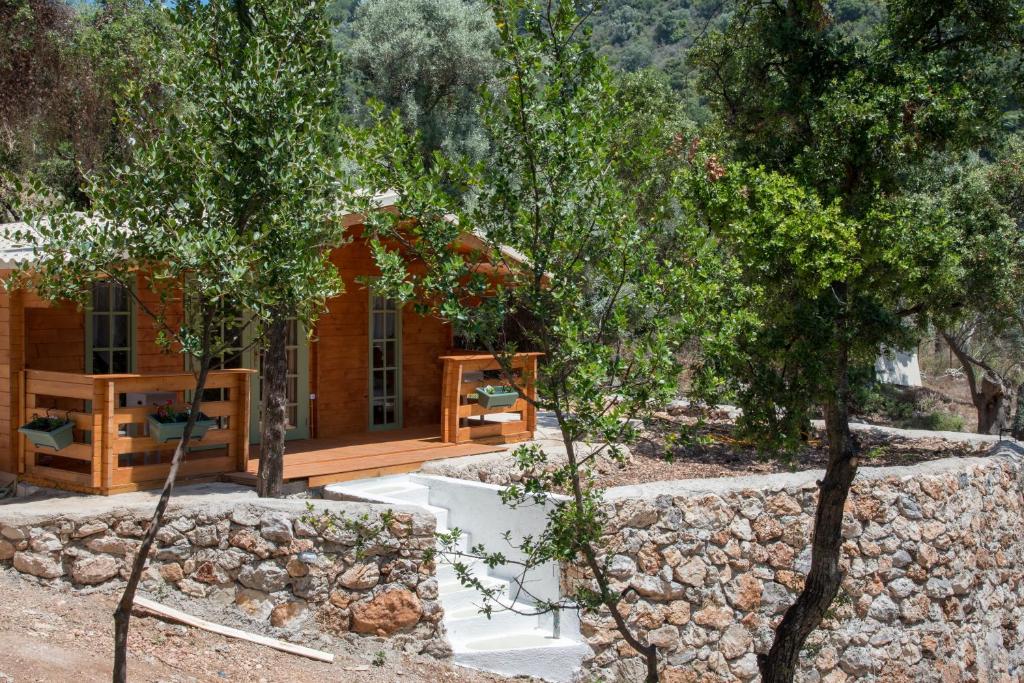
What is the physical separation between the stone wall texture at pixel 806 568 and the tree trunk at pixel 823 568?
0.21 meters

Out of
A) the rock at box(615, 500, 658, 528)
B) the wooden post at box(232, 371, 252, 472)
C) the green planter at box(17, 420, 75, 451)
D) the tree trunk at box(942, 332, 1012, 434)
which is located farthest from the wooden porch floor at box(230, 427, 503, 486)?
the tree trunk at box(942, 332, 1012, 434)

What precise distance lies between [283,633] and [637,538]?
10.0 ft

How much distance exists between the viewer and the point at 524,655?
7.67 m

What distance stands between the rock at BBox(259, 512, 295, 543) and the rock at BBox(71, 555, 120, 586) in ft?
3.89

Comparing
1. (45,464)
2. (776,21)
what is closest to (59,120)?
(45,464)

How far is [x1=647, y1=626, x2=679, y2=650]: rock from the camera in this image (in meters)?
8.12

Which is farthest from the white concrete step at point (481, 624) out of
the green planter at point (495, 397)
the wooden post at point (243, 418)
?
the green planter at point (495, 397)

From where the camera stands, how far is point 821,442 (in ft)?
46.2

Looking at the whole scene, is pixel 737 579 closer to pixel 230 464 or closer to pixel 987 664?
pixel 987 664

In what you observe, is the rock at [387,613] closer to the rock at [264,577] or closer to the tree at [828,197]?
the rock at [264,577]

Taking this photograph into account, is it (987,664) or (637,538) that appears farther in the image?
(987,664)

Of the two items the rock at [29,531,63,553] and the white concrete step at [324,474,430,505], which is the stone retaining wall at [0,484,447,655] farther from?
the white concrete step at [324,474,430,505]

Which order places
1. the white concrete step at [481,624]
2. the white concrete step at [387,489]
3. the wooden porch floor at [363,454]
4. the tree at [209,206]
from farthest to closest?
the wooden porch floor at [363,454]
the white concrete step at [387,489]
the white concrete step at [481,624]
the tree at [209,206]

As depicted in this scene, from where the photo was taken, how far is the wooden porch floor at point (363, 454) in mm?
9547
